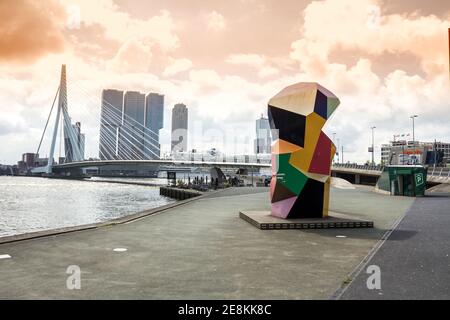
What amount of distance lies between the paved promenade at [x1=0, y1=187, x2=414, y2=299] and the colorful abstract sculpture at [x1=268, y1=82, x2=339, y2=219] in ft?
7.42

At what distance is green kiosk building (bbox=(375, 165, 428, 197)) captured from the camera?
123 ft

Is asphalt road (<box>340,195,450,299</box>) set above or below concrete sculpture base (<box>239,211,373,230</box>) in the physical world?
below

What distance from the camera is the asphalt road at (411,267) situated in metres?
7.37

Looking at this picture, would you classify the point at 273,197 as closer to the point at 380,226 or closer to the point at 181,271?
the point at 380,226

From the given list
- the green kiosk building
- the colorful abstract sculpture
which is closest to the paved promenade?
the colorful abstract sculpture

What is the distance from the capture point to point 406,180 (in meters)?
38.7

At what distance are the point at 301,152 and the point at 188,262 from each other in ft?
29.5

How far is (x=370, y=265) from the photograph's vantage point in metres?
9.51

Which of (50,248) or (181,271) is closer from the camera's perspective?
(181,271)

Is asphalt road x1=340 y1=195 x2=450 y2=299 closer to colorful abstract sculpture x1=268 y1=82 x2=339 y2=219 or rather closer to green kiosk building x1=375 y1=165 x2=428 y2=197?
colorful abstract sculpture x1=268 y1=82 x2=339 y2=219

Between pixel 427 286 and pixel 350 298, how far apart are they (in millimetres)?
1949

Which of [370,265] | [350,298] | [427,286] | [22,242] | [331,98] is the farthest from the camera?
[331,98]

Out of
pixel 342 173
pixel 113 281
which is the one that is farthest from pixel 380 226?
pixel 342 173

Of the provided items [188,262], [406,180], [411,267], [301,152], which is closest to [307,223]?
[301,152]
